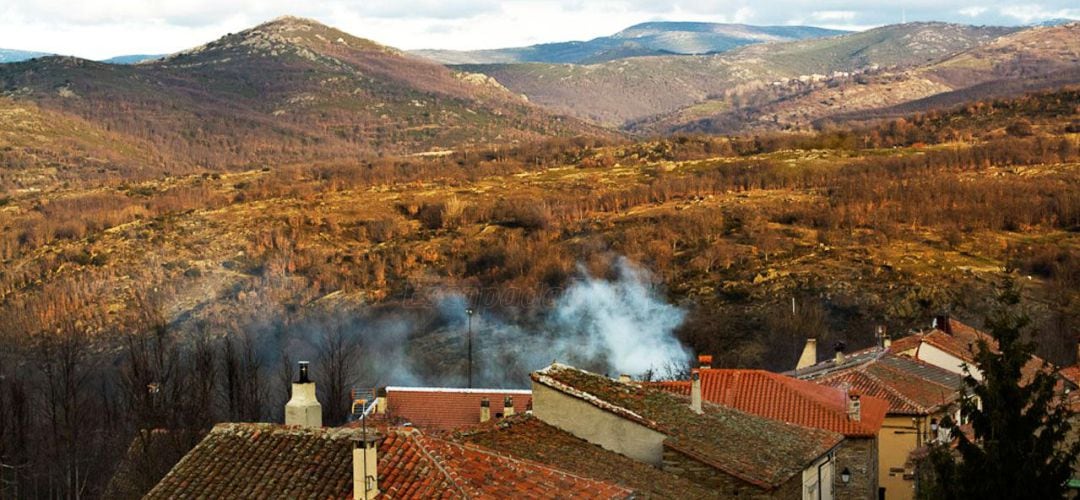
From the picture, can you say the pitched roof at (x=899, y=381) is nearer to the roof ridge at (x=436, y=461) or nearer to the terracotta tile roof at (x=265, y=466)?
the roof ridge at (x=436, y=461)

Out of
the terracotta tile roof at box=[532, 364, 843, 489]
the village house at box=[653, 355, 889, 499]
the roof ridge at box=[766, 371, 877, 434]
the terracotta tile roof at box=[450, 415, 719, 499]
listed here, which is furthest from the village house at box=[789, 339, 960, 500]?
the terracotta tile roof at box=[450, 415, 719, 499]

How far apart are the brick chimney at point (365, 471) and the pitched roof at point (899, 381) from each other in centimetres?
2422

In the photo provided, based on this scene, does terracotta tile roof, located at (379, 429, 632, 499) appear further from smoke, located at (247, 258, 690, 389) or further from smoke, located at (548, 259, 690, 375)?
smoke, located at (548, 259, 690, 375)

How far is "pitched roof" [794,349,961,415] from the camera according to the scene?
40.7m

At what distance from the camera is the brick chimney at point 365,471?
17.6 meters

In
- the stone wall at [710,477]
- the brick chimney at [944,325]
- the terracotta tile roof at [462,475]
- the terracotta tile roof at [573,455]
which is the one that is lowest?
the brick chimney at [944,325]

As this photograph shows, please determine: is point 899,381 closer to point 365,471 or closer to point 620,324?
point 365,471

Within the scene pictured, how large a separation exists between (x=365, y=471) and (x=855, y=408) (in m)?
18.8

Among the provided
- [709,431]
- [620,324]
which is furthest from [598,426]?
[620,324]

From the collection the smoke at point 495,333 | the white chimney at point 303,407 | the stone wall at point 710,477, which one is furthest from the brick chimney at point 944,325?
the white chimney at point 303,407

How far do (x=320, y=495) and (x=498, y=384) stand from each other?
69.6 metres

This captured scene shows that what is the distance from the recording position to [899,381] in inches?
1688

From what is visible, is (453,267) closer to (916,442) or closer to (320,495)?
(916,442)

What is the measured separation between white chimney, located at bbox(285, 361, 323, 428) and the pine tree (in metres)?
8.14
